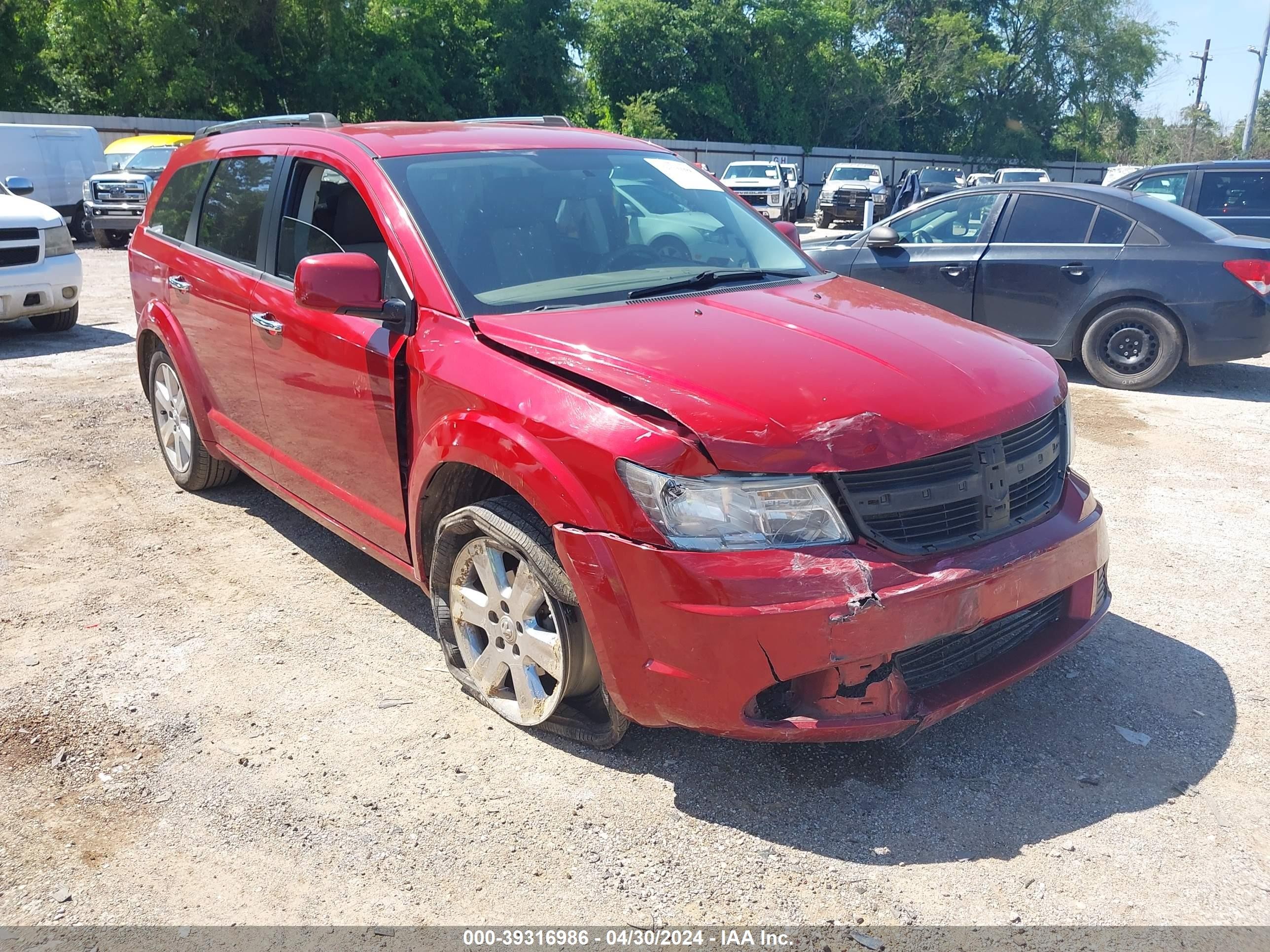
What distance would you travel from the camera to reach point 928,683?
115 inches

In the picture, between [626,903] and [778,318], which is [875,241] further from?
[626,903]

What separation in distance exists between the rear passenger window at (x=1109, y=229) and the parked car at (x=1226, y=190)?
344 cm

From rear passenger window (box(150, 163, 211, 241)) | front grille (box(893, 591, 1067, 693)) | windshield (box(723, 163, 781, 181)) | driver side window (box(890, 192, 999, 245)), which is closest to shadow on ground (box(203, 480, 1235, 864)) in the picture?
front grille (box(893, 591, 1067, 693))

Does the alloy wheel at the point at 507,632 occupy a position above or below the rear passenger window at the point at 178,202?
below

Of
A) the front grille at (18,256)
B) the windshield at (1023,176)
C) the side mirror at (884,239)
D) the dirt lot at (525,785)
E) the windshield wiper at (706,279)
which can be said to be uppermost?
the windshield at (1023,176)

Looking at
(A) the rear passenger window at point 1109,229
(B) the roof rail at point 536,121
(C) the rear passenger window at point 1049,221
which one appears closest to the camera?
(B) the roof rail at point 536,121

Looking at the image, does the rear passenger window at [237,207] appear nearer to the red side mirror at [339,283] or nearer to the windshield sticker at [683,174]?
the red side mirror at [339,283]

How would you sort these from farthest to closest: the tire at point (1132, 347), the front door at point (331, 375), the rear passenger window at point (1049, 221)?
the rear passenger window at point (1049, 221)
the tire at point (1132, 347)
the front door at point (331, 375)

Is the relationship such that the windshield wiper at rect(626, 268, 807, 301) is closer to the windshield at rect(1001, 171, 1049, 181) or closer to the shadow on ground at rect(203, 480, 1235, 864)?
→ the shadow on ground at rect(203, 480, 1235, 864)

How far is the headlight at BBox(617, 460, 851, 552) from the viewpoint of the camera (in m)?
2.66

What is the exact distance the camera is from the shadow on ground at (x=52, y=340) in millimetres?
9648

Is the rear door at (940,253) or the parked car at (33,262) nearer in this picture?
the rear door at (940,253)

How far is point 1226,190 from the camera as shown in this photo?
452 inches

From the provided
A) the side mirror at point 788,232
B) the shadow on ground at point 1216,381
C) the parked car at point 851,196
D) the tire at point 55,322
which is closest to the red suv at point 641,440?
the side mirror at point 788,232
